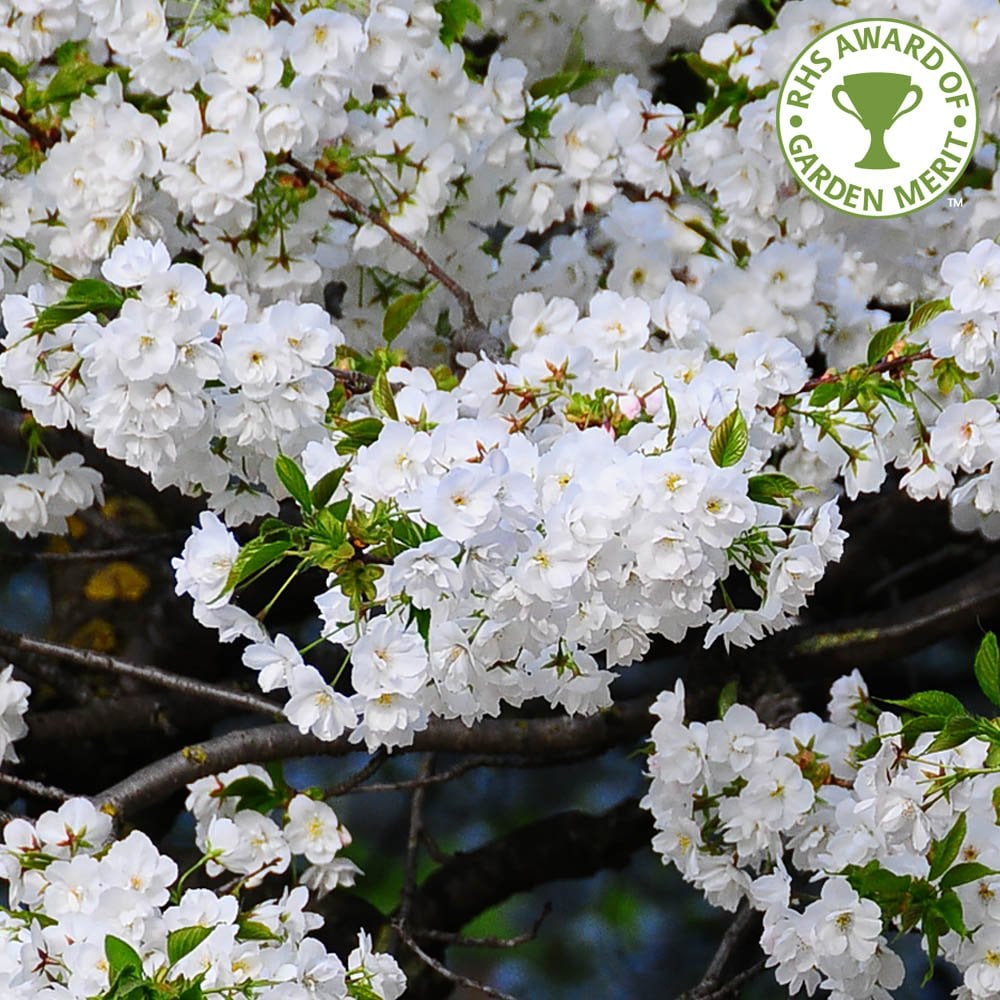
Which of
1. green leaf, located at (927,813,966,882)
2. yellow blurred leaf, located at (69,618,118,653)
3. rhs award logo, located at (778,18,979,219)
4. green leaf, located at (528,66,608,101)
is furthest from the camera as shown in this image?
yellow blurred leaf, located at (69,618,118,653)

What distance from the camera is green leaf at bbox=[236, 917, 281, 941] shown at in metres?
1.19

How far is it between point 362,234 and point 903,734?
2.27 ft

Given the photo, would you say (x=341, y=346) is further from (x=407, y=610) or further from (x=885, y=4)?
(x=885, y=4)

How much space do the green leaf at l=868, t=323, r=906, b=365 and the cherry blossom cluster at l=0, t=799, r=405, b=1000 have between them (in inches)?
24.7

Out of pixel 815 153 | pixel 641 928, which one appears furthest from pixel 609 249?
pixel 641 928

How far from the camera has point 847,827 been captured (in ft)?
4.43

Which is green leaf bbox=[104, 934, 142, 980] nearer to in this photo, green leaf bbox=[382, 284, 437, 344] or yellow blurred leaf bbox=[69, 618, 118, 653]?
green leaf bbox=[382, 284, 437, 344]

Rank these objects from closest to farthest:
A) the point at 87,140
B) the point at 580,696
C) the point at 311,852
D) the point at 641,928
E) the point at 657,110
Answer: the point at 580,696, the point at 87,140, the point at 311,852, the point at 657,110, the point at 641,928

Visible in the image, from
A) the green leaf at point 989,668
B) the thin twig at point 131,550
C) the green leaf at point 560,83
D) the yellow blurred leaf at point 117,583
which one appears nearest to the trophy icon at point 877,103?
the green leaf at point 560,83

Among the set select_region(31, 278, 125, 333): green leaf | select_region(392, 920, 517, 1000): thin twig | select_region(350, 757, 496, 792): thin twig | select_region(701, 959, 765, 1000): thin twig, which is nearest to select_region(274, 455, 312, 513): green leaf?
select_region(31, 278, 125, 333): green leaf

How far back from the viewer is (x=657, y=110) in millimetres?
1647

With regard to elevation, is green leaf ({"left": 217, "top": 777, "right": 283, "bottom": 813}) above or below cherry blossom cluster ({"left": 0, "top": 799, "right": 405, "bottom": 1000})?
below

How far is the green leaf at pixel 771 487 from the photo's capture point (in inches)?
41.2

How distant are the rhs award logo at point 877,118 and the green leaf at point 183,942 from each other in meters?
0.91
